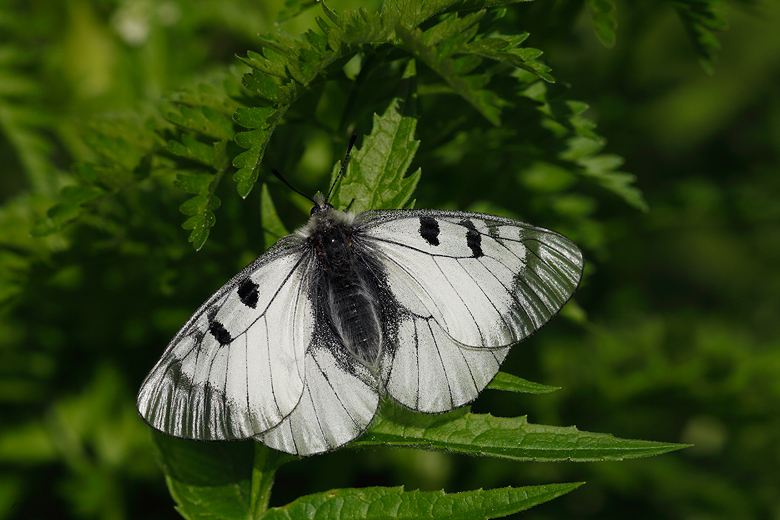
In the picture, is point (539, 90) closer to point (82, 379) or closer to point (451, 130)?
point (451, 130)

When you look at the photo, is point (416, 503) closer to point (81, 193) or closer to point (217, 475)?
point (217, 475)


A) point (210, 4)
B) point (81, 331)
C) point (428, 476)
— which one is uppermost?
point (210, 4)

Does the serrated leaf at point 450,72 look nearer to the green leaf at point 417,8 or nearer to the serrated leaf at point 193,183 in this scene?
the green leaf at point 417,8

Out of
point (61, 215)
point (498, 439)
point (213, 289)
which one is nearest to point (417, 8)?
point (498, 439)

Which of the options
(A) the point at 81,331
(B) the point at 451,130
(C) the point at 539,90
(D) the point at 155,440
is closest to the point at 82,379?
(A) the point at 81,331

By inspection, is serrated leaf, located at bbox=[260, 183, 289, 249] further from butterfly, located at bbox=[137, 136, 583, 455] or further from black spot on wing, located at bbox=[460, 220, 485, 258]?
black spot on wing, located at bbox=[460, 220, 485, 258]

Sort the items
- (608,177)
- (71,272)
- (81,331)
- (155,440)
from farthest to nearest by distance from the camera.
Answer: (81,331), (71,272), (608,177), (155,440)

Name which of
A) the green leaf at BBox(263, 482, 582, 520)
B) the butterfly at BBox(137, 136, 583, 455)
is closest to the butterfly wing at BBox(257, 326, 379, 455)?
the butterfly at BBox(137, 136, 583, 455)

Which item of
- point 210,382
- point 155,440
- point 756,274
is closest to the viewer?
point 210,382

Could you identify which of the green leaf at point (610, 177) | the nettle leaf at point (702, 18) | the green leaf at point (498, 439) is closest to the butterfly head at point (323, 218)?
the green leaf at point (498, 439)
